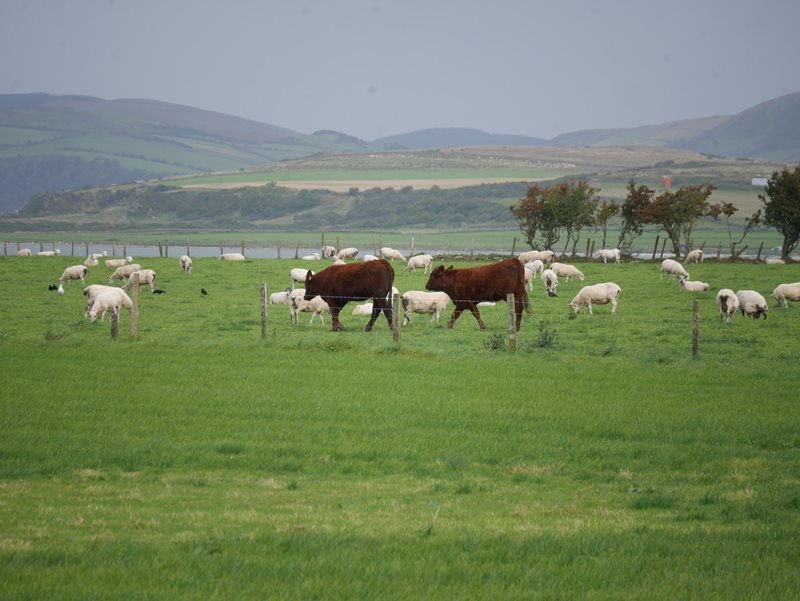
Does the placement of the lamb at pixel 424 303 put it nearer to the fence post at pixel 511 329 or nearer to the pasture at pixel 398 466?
the pasture at pixel 398 466

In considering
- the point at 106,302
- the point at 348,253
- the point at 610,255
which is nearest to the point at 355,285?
the point at 106,302

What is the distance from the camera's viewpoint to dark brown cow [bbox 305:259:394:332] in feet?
97.3

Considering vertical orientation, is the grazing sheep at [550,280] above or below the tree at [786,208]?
below

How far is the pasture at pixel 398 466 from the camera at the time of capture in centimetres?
827

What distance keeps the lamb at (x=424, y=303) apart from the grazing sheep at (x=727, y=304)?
8.50 meters

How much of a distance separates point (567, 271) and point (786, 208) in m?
30.6

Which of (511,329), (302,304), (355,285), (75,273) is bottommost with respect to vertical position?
(75,273)

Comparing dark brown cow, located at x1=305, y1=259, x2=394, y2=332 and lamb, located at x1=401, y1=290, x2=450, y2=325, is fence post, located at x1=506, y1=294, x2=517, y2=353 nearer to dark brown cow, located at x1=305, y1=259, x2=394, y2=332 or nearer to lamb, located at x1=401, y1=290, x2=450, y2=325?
dark brown cow, located at x1=305, y1=259, x2=394, y2=332

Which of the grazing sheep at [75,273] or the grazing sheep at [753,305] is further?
the grazing sheep at [75,273]

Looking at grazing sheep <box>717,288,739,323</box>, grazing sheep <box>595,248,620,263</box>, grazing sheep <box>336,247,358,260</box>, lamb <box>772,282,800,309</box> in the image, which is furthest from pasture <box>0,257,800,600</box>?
grazing sheep <box>595,248,620,263</box>

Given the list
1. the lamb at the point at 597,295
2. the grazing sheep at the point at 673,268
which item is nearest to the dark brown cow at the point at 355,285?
the lamb at the point at 597,295

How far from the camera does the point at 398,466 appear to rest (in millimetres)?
12992

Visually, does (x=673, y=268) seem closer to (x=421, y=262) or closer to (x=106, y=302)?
(x=421, y=262)

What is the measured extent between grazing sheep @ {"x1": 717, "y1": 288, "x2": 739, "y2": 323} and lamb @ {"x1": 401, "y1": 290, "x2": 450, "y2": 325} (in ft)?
27.9
